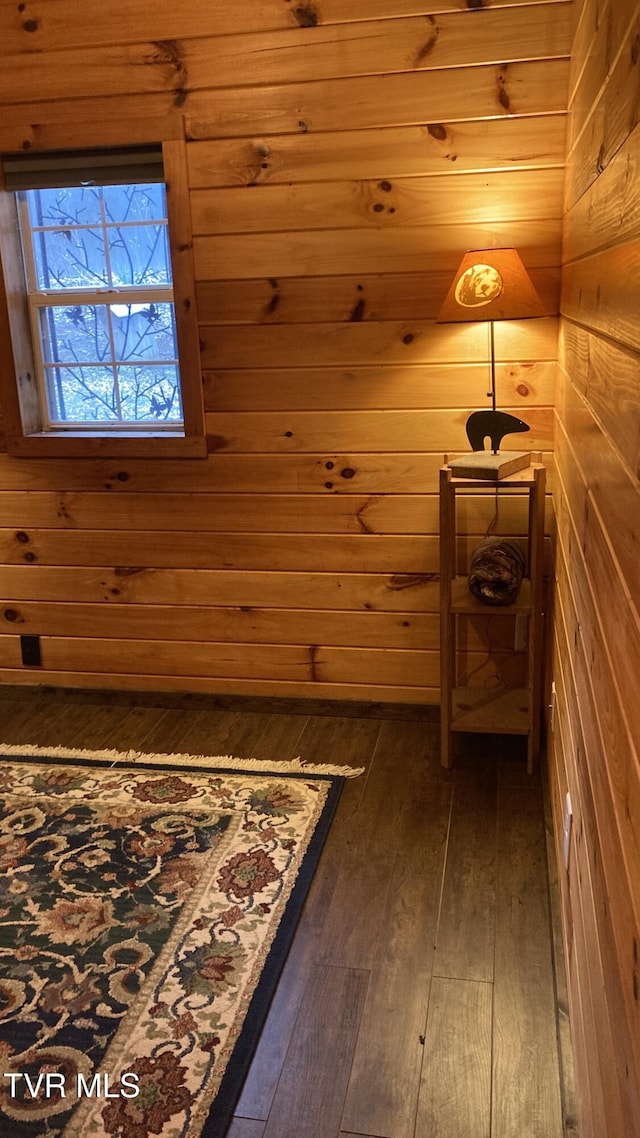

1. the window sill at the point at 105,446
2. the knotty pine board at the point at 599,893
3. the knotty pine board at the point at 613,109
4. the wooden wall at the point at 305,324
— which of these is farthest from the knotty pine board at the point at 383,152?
the knotty pine board at the point at 599,893

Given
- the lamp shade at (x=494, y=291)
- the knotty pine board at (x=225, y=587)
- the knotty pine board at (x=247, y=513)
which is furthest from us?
the knotty pine board at (x=225, y=587)

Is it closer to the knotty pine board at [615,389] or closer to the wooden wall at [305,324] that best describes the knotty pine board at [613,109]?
the knotty pine board at [615,389]

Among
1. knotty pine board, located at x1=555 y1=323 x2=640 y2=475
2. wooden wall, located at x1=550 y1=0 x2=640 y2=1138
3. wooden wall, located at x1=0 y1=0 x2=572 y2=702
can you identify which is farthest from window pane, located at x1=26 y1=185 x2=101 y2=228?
knotty pine board, located at x1=555 y1=323 x2=640 y2=475

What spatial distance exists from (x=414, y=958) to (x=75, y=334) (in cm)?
237

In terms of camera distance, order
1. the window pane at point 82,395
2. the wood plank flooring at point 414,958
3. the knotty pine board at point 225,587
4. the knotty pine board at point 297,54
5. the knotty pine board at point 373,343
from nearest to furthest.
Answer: the wood plank flooring at point 414,958 → the knotty pine board at point 297,54 → the knotty pine board at point 373,343 → the knotty pine board at point 225,587 → the window pane at point 82,395

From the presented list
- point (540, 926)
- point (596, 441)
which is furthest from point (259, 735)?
point (596, 441)

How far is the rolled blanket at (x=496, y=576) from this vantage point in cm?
266

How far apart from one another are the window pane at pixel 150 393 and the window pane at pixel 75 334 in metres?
0.12

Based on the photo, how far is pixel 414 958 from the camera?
2033 mm

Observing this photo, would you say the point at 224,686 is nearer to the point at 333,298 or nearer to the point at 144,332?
the point at 144,332

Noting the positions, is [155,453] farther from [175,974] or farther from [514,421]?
[175,974]

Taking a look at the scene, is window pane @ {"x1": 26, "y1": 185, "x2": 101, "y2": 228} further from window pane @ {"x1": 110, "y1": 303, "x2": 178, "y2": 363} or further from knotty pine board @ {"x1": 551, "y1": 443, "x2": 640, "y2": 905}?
knotty pine board @ {"x1": 551, "y1": 443, "x2": 640, "y2": 905}

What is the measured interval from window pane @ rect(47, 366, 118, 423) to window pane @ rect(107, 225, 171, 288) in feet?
1.14

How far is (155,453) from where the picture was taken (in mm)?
3178
